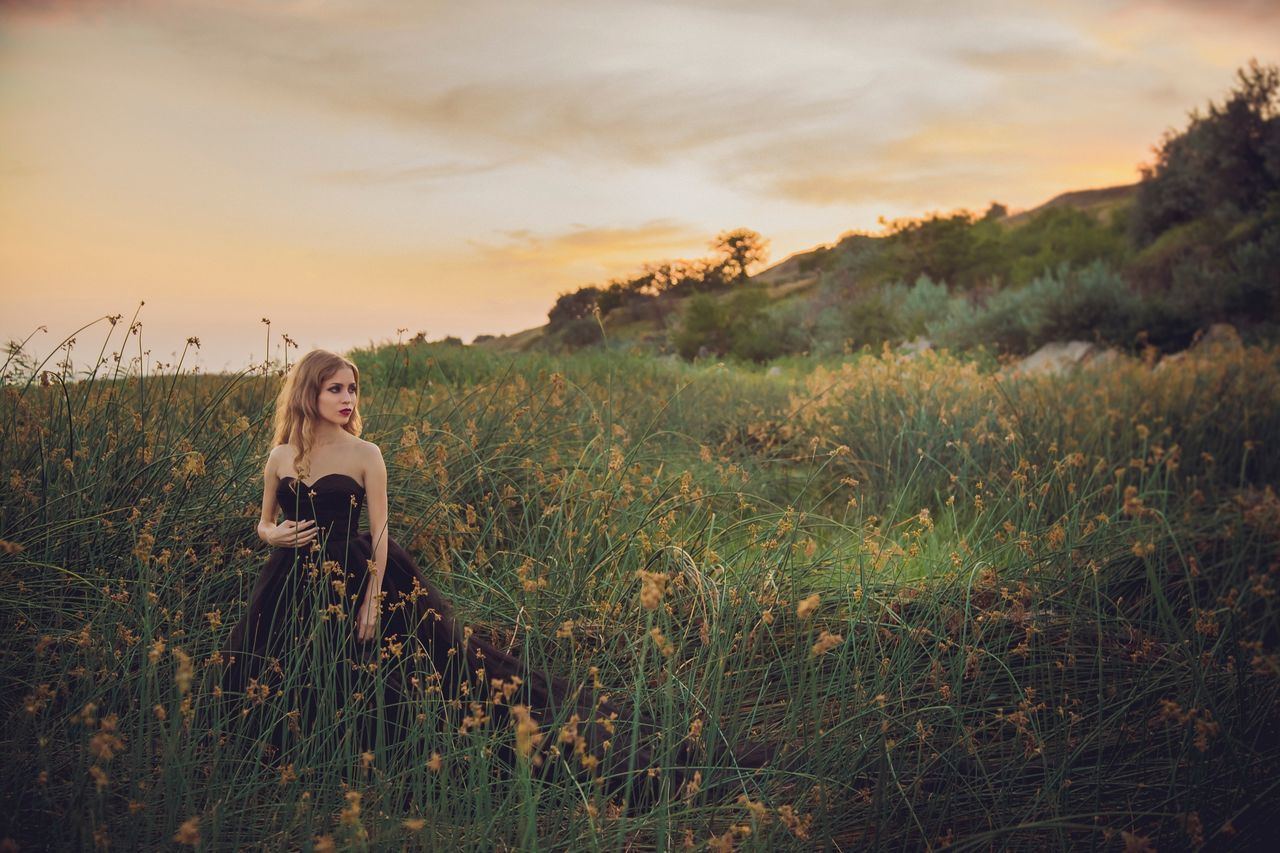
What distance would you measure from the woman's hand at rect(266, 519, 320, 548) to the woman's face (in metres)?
0.35

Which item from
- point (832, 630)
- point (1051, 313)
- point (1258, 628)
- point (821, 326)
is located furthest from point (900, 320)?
point (832, 630)

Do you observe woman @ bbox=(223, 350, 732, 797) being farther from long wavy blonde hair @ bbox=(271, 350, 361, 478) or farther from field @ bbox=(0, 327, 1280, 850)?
field @ bbox=(0, 327, 1280, 850)

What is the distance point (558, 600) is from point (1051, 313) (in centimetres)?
1294

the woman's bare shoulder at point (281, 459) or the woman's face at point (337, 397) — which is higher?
the woman's face at point (337, 397)

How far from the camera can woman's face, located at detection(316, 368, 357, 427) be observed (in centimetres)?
280

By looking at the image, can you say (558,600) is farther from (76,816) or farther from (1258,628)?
(1258,628)

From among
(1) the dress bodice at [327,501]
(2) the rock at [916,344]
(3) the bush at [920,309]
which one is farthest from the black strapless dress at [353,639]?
(3) the bush at [920,309]

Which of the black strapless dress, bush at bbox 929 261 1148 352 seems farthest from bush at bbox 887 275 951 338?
the black strapless dress

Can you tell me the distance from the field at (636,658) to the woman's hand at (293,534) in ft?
1.08

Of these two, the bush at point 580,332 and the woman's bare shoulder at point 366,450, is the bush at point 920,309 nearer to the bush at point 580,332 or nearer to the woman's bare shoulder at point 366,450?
the bush at point 580,332

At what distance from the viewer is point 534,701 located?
288cm

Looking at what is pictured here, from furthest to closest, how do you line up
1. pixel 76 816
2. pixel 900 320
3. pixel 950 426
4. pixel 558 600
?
1. pixel 900 320
2. pixel 950 426
3. pixel 558 600
4. pixel 76 816

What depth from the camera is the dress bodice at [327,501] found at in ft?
9.19

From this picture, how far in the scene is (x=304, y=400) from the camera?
2.81m
